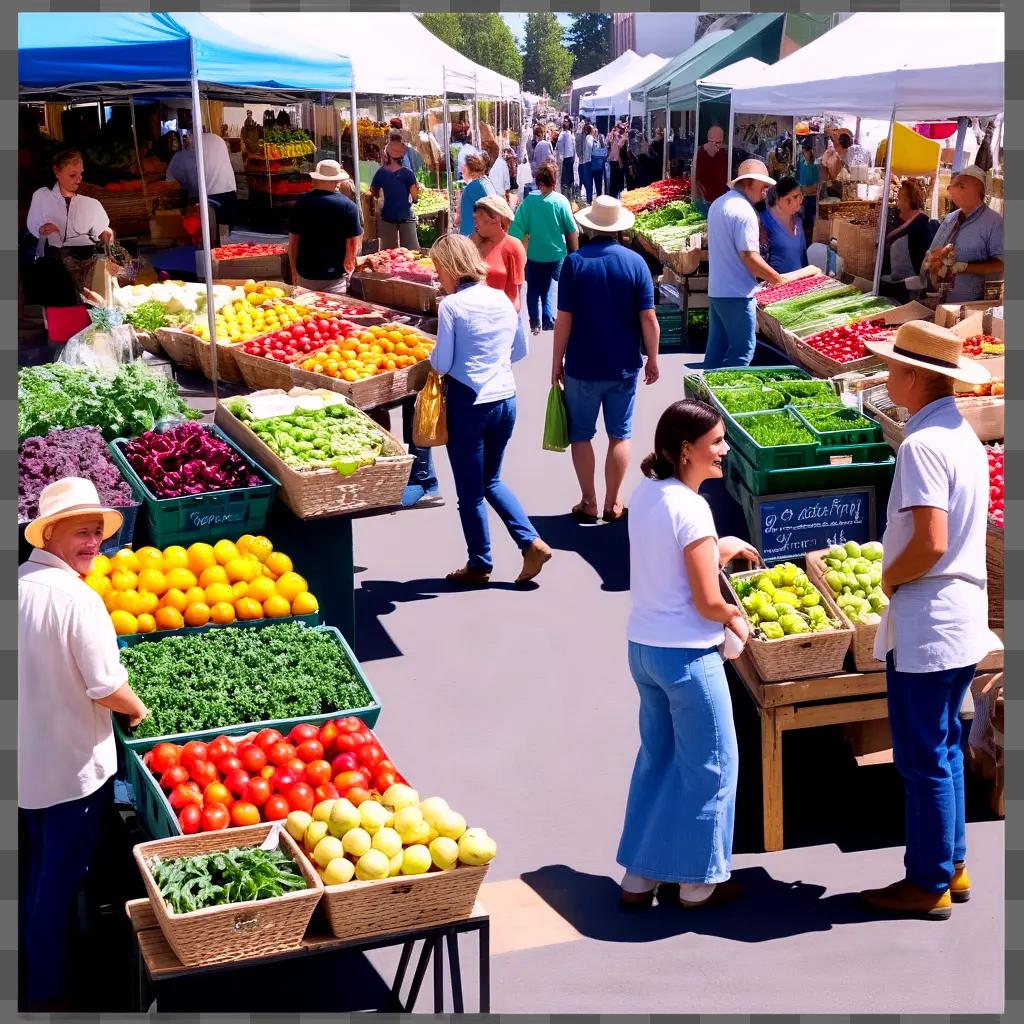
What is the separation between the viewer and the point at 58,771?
3.79 meters

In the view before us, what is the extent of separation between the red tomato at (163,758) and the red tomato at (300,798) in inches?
16.0

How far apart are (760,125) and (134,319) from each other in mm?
18042

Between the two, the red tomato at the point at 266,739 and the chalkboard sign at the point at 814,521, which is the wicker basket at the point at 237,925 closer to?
the red tomato at the point at 266,739

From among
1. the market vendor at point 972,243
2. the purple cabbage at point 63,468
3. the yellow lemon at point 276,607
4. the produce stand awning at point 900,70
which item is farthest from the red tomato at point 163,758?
the market vendor at point 972,243

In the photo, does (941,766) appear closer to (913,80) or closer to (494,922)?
(494,922)

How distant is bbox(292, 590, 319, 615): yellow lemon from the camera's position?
538 centimetres

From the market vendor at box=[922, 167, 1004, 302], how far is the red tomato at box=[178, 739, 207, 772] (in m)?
6.95

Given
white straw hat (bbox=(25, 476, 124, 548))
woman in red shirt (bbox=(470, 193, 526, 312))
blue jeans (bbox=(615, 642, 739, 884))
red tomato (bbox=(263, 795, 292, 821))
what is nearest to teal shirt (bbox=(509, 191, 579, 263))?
woman in red shirt (bbox=(470, 193, 526, 312))

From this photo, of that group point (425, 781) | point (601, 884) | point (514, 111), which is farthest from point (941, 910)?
point (514, 111)

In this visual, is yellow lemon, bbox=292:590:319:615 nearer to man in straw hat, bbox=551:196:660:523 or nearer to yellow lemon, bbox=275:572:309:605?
yellow lemon, bbox=275:572:309:605

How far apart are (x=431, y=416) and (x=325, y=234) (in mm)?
3943

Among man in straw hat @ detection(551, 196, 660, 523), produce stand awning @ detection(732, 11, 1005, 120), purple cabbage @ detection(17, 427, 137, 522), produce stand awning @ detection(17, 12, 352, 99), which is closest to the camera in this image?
purple cabbage @ detection(17, 427, 137, 522)

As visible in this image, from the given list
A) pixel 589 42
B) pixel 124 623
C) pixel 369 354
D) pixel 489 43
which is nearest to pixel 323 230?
pixel 369 354

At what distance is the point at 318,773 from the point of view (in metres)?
4.09
